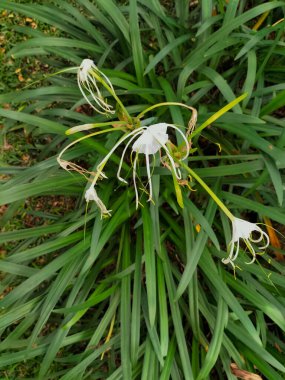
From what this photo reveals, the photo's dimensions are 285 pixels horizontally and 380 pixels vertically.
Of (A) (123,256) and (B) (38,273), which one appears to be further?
(A) (123,256)

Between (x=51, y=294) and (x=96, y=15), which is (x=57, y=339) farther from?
(x=96, y=15)

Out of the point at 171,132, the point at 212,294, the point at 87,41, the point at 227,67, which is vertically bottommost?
the point at 212,294

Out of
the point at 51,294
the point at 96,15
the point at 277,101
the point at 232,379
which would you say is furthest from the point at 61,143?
the point at 232,379

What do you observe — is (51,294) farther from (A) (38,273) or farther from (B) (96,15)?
(B) (96,15)

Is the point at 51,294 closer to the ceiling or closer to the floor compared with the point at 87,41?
closer to the floor

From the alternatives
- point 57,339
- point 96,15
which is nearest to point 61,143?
point 96,15

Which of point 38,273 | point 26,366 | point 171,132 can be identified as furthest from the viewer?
point 26,366

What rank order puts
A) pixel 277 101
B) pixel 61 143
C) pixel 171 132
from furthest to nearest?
pixel 61 143 < pixel 171 132 < pixel 277 101
